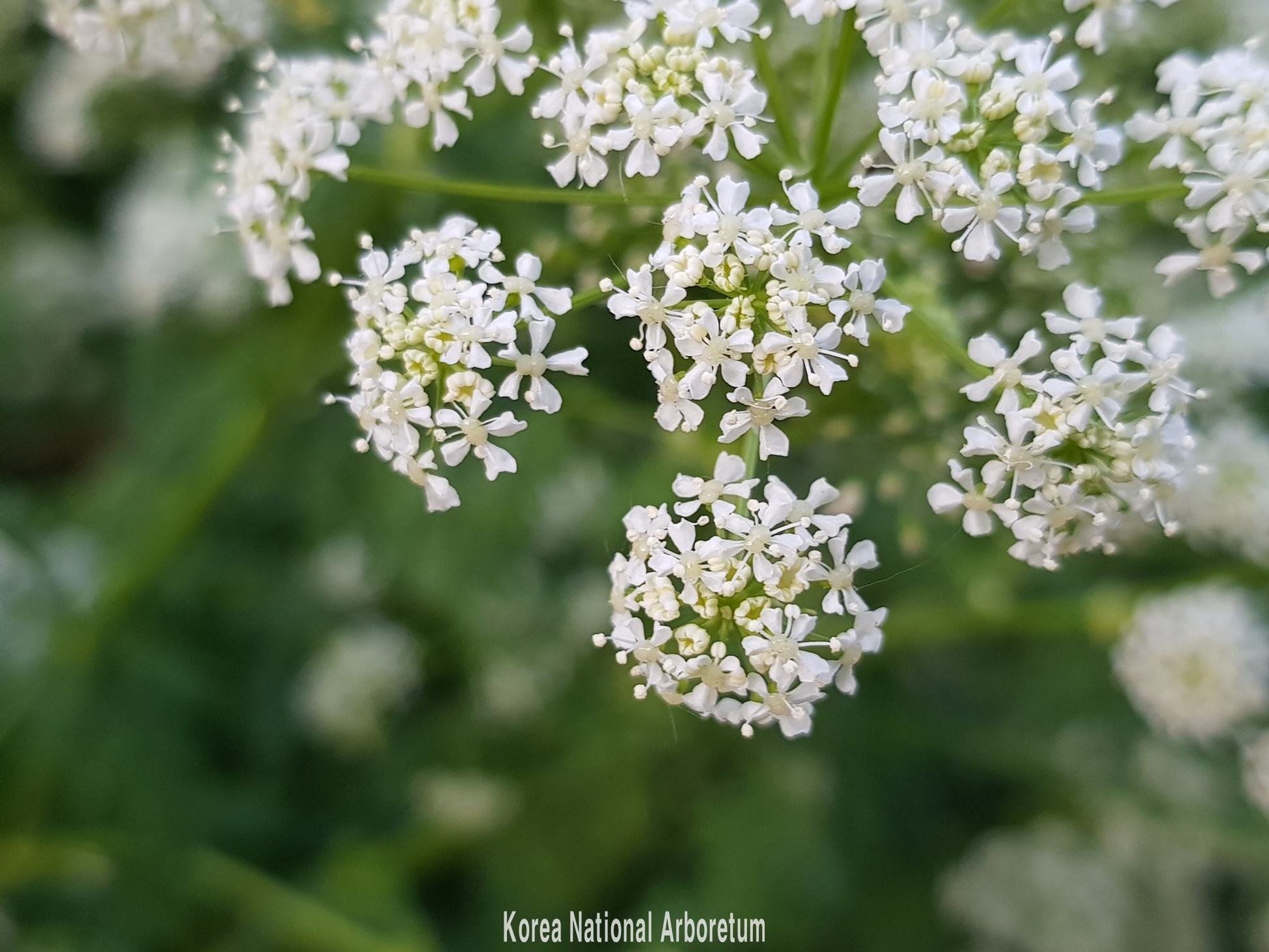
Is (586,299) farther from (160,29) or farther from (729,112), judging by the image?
(160,29)

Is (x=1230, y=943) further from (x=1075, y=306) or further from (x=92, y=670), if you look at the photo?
(x=92, y=670)

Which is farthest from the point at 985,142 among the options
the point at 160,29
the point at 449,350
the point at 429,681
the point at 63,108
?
the point at 63,108

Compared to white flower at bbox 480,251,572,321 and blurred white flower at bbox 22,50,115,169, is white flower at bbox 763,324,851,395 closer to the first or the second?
white flower at bbox 480,251,572,321

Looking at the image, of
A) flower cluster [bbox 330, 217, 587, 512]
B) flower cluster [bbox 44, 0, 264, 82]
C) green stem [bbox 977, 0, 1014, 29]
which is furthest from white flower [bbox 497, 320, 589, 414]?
flower cluster [bbox 44, 0, 264, 82]

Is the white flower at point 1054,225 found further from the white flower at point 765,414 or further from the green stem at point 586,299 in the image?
the green stem at point 586,299

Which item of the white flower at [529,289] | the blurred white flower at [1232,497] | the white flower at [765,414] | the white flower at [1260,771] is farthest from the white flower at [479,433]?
the white flower at [1260,771]
